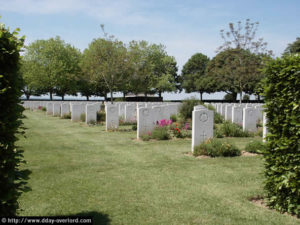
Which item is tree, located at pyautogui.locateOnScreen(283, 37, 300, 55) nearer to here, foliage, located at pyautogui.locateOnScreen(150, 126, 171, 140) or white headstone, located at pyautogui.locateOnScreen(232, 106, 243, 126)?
white headstone, located at pyautogui.locateOnScreen(232, 106, 243, 126)

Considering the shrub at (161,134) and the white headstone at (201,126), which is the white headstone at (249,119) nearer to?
the shrub at (161,134)

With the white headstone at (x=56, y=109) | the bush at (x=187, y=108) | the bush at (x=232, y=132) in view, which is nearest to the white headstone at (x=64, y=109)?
the white headstone at (x=56, y=109)

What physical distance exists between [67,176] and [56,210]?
1.97m

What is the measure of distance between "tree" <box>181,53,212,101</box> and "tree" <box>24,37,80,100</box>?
22.7 metres

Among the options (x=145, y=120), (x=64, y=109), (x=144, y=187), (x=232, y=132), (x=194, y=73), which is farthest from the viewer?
(x=194, y=73)

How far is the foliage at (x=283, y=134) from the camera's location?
4.20 metres

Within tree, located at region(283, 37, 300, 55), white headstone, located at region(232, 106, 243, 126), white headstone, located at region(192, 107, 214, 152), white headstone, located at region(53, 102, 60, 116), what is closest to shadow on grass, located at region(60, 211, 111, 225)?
white headstone, located at region(192, 107, 214, 152)

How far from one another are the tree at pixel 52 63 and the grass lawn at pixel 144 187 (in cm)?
3762

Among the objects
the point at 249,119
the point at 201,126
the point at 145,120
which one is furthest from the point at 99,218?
the point at 249,119

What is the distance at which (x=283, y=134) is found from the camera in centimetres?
434

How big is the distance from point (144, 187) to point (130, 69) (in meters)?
27.5

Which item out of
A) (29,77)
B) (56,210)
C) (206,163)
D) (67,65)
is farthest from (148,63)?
(56,210)

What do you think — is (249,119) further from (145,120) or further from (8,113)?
(8,113)

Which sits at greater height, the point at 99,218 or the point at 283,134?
the point at 283,134
